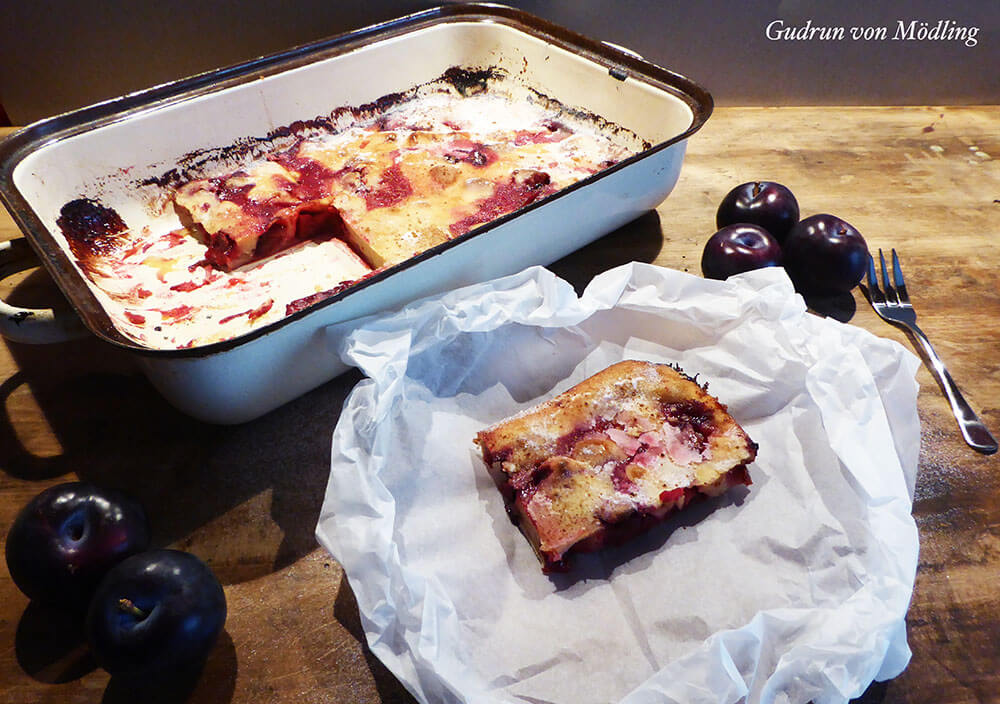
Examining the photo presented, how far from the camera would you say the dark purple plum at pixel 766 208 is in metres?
1.53

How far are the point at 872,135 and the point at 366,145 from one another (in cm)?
161

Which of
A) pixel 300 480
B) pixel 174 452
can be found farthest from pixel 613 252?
pixel 174 452

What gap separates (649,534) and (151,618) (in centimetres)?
71

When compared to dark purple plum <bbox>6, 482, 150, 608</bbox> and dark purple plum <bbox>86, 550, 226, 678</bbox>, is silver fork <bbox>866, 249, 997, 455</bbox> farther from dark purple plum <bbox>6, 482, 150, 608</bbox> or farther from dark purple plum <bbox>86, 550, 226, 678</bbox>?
dark purple plum <bbox>6, 482, 150, 608</bbox>

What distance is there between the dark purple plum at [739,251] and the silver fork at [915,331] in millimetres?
255

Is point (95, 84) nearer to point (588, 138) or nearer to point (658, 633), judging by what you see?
point (588, 138)

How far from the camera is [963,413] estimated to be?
1245 millimetres

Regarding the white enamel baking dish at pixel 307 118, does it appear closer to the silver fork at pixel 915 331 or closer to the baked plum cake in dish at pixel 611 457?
the baked plum cake in dish at pixel 611 457

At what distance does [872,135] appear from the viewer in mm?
2088

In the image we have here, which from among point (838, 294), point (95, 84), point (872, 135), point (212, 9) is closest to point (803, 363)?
point (838, 294)

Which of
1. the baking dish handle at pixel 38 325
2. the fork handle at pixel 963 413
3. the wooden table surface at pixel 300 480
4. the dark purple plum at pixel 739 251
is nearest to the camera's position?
the wooden table surface at pixel 300 480

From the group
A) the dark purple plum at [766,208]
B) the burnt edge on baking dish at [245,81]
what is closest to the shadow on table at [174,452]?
the burnt edge on baking dish at [245,81]

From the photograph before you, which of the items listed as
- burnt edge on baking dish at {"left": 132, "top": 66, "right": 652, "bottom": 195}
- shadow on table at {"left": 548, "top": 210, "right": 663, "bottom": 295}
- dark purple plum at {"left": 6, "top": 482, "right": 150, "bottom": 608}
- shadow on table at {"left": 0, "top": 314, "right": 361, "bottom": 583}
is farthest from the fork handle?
dark purple plum at {"left": 6, "top": 482, "right": 150, "bottom": 608}

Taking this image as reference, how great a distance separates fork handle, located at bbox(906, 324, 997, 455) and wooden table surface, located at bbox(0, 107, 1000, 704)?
20 millimetres
